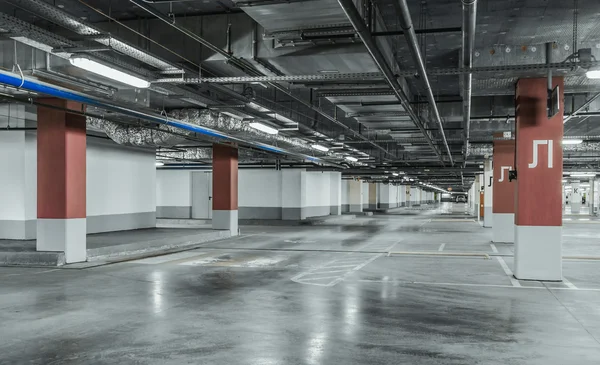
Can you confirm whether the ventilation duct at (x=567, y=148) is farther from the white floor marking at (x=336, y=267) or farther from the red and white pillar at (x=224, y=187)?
the red and white pillar at (x=224, y=187)

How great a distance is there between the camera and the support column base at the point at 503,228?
61.8 ft

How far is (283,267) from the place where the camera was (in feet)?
39.3

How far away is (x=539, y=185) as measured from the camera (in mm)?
10055

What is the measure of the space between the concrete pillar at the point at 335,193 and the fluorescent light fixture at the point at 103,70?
3004 centimetres

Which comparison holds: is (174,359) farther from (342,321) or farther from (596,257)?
(596,257)

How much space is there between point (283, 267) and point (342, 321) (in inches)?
205

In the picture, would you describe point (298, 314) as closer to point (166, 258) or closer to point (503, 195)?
point (166, 258)

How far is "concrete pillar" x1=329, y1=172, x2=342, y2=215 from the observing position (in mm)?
37781

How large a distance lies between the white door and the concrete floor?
1877cm

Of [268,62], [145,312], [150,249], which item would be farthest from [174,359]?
[150,249]

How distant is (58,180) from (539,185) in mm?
10299

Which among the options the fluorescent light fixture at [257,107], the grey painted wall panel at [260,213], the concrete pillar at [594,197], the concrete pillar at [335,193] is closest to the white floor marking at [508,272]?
the fluorescent light fixture at [257,107]

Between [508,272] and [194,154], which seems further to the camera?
[194,154]

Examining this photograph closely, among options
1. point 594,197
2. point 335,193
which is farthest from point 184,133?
point 594,197
